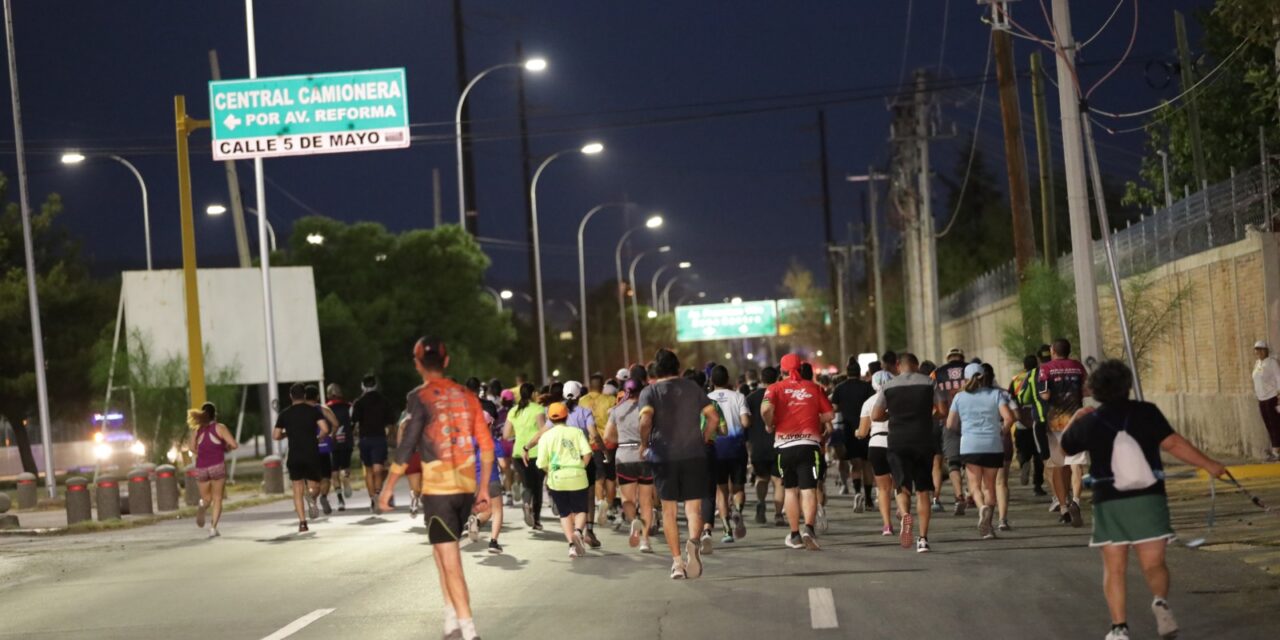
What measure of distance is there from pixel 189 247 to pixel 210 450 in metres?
8.16

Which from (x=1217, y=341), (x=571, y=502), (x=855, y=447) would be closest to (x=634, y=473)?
(x=571, y=502)

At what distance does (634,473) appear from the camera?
17.2m

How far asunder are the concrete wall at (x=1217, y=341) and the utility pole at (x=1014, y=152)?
2397mm

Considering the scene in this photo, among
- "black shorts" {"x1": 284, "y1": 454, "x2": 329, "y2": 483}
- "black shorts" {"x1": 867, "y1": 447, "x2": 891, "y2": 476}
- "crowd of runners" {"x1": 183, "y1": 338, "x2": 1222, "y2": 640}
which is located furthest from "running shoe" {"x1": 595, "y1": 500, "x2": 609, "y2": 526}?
"black shorts" {"x1": 867, "y1": 447, "x2": 891, "y2": 476}

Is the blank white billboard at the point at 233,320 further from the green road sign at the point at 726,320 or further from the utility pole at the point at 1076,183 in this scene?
the green road sign at the point at 726,320

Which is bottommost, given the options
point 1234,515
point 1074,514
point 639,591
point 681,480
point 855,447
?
point 1234,515

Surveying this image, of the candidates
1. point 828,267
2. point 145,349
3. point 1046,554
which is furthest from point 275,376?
point 828,267

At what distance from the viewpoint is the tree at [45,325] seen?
48844mm

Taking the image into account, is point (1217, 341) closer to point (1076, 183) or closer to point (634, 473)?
point (1076, 183)

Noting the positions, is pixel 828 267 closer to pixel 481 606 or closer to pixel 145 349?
pixel 145 349

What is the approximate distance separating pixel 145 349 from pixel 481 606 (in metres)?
26.2

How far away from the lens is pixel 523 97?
198ft

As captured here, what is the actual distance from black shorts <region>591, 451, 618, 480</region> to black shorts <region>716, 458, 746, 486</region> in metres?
1.67

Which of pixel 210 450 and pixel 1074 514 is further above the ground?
pixel 210 450
